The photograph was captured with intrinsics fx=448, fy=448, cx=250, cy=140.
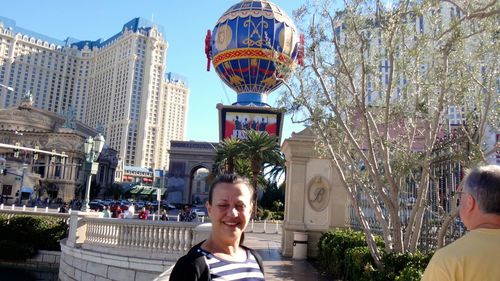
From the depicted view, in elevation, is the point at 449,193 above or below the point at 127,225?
above

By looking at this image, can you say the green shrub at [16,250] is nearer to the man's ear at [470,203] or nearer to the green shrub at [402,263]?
the green shrub at [402,263]

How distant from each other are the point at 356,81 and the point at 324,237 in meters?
5.00

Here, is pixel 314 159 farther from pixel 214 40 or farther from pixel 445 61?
pixel 214 40

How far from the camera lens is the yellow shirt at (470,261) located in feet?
7.88

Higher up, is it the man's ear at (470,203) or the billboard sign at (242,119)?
the billboard sign at (242,119)

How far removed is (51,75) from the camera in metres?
142

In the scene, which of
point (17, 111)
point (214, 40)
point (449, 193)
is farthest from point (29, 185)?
point (449, 193)

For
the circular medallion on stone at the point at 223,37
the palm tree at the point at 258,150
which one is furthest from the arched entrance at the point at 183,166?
the palm tree at the point at 258,150

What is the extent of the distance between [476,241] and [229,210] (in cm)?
139

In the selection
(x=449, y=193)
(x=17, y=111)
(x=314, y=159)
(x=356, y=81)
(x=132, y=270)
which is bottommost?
(x=132, y=270)

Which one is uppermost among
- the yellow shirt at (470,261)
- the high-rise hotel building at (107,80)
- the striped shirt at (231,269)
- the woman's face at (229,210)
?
the high-rise hotel building at (107,80)

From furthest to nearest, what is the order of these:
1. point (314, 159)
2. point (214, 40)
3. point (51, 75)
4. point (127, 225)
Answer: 1. point (51, 75)
2. point (214, 40)
3. point (314, 159)
4. point (127, 225)

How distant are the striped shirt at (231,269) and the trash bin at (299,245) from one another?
12695 mm

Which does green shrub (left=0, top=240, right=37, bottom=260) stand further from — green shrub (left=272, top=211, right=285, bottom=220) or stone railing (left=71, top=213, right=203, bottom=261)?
green shrub (left=272, top=211, right=285, bottom=220)
